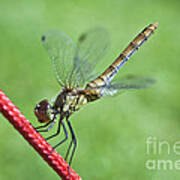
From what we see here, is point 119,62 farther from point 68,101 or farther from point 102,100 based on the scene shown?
point 102,100

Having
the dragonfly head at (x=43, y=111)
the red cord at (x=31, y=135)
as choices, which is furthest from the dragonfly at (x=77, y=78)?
the red cord at (x=31, y=135)

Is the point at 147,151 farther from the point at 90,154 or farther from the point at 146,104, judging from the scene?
the point at 146,104

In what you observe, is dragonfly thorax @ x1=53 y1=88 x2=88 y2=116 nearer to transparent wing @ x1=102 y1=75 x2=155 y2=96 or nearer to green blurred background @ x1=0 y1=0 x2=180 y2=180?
transparent wing @ x1=102 y1=75 x2=155 y2=96

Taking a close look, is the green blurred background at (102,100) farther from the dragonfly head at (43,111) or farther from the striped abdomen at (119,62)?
the dragonfly head at (43,111)

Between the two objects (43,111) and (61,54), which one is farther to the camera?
(61,54)

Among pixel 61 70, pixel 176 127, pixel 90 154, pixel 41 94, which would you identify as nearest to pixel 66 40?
pixel 61 70

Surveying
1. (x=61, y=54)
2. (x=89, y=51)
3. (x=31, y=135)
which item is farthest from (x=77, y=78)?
(x=31, y=135)
